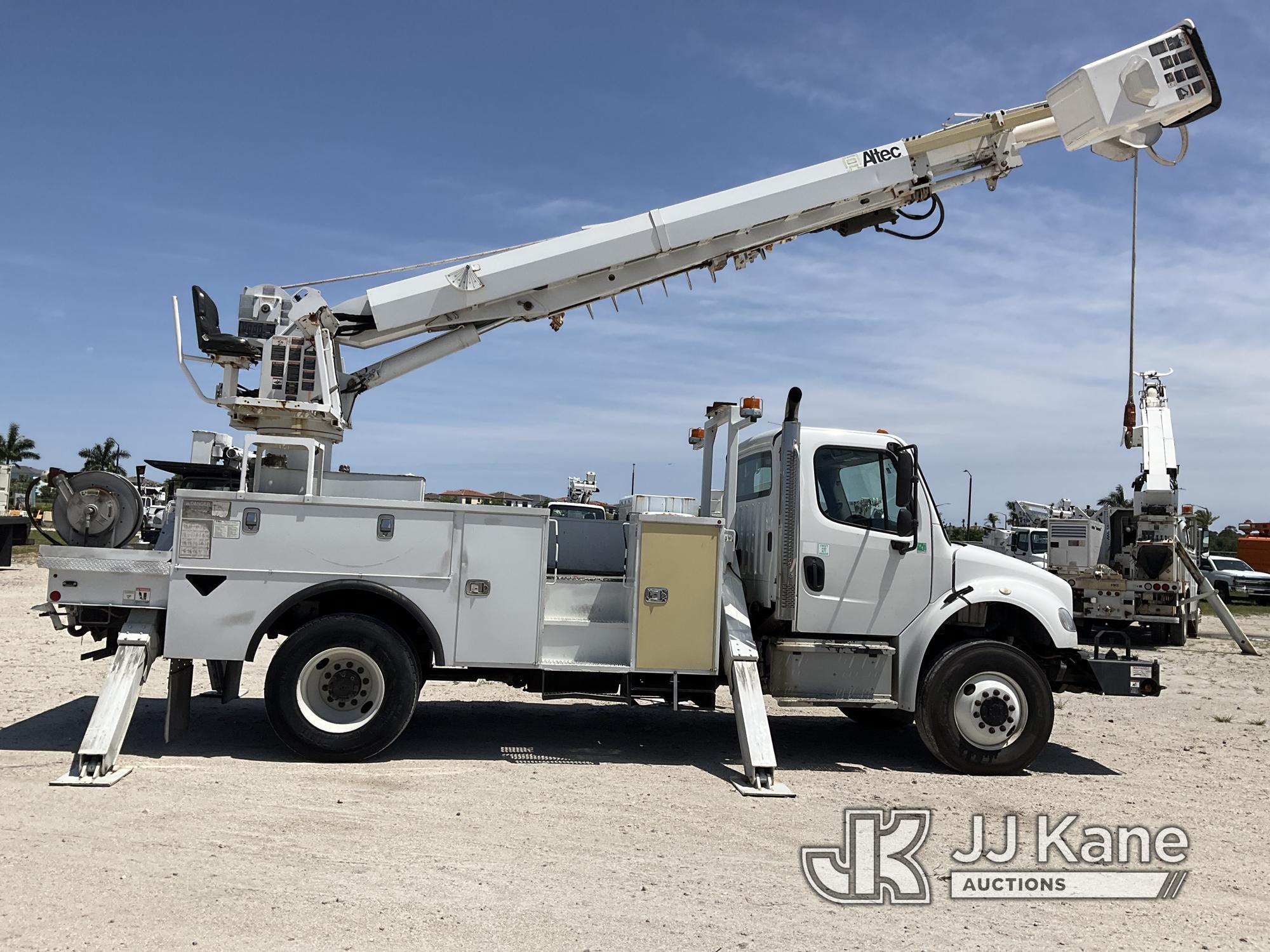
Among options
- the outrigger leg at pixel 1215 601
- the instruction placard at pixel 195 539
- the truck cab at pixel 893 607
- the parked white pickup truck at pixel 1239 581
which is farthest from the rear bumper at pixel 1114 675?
the parked white pickup truck at pixel 1239 581

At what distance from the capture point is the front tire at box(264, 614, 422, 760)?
7.60 m

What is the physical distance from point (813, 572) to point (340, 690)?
12.3ft

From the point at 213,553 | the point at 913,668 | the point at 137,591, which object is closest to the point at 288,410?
the point at 213,553

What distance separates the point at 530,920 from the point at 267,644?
1276 cm

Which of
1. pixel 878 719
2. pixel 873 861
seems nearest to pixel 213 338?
pixel 873 861

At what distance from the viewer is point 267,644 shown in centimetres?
1638

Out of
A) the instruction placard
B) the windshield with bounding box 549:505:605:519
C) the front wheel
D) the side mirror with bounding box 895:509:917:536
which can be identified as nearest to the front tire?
the instruction placard

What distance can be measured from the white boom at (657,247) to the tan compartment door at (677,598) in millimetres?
2185

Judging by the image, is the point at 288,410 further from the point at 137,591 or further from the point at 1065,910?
the point at 1065,910

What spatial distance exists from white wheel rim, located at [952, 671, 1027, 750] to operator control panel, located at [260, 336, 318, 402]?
5.67 metres

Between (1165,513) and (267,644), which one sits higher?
(1165,513)

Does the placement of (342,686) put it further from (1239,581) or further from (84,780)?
(1239,581)

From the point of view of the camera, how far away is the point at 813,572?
27.1ft

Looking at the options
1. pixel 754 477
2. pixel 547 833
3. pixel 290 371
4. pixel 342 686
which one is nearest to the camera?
pixel 547 833
